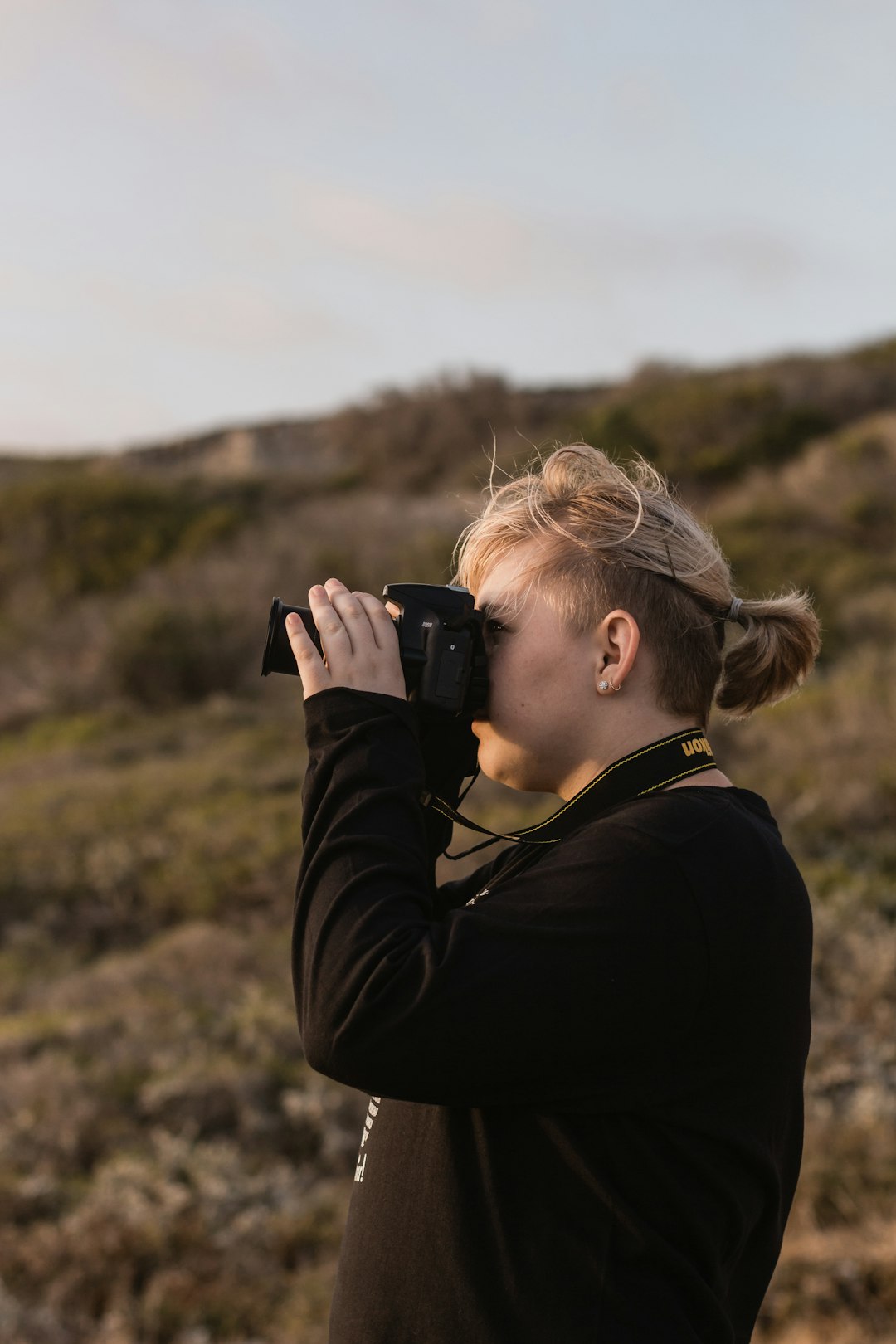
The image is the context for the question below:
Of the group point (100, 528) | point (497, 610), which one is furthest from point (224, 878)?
point (100, 528)

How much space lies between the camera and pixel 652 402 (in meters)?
24.8

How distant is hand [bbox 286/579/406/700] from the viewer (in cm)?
140

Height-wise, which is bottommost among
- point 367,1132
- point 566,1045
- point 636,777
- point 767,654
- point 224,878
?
point 224,878

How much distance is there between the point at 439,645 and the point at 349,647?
109mm

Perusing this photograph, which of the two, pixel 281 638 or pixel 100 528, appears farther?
pixel 100 528

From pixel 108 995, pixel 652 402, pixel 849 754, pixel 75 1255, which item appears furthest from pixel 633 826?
pixel 652 402

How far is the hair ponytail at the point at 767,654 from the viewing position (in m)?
1.54

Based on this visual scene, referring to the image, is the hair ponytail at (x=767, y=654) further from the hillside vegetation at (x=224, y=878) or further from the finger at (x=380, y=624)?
the finger at (x=380, y=624)

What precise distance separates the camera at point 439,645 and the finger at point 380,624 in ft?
0.05

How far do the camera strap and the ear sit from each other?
9 centimetres

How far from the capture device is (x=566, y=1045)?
1.18 metres

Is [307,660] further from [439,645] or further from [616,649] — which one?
[616,649]

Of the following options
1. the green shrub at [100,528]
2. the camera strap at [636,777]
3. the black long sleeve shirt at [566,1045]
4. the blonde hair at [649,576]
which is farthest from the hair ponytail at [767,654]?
the green shrub at [100,528]

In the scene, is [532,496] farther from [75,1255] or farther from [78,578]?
[78,578]
